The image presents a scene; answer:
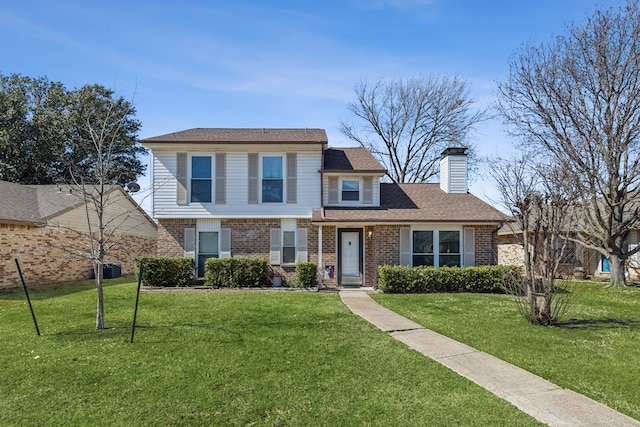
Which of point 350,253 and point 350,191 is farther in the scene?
point 350,191

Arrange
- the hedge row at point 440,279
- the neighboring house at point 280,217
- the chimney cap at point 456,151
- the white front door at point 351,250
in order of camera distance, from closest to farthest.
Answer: the hedge row at point 440,279
the neighboring house at point 280,217
the white front door at point 351,250
the chimney cap at point 456,151

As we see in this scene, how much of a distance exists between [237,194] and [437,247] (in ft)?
25.8

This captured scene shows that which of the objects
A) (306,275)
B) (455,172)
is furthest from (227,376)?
(455,172)

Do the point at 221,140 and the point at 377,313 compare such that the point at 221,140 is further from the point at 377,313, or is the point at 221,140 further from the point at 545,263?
the point at 545,263

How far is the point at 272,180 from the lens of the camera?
15086 millimetres

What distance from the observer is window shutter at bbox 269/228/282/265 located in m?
14.8

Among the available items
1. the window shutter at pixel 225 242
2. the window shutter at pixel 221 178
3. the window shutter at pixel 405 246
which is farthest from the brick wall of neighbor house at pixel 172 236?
the window shutter at pixel 405 246

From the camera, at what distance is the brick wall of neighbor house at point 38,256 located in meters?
13.9

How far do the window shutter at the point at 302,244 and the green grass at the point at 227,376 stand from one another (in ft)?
19.5

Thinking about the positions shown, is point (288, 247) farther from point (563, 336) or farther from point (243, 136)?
point (563, 336)

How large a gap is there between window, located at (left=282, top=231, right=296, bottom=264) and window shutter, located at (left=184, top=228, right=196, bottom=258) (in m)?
3.39

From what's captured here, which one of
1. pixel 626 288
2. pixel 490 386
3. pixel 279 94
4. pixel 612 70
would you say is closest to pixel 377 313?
pixel 490 386

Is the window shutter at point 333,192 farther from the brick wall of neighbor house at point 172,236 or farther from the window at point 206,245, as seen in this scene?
the brick wall of neighbor house at point 172,236

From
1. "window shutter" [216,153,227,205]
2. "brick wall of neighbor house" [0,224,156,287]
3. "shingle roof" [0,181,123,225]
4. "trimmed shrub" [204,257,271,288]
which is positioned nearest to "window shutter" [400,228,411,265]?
"trimmed shrub" [204,257,271,288]
